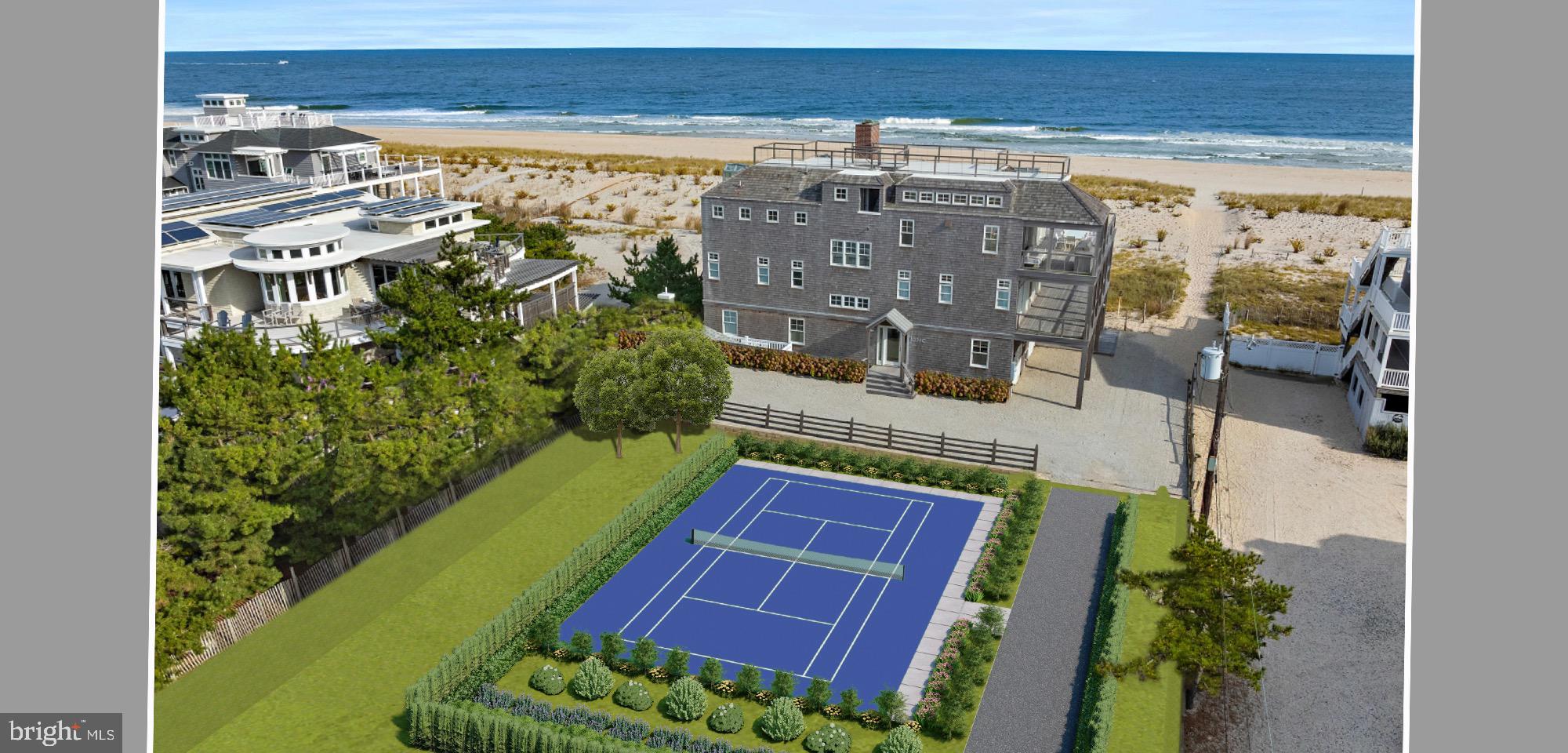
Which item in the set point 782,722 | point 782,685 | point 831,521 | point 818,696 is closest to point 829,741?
point 782,722

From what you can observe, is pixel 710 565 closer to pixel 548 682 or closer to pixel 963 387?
pixel 548 682

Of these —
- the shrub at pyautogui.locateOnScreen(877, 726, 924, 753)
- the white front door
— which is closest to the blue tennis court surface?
the shrub at pyautogui.locateOnScreen(877, 726, 924, 753)

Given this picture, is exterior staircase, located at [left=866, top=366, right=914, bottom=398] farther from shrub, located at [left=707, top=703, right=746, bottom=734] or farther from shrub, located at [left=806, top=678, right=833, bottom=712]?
shrub, located at [left=707, top=703, right=746, bottom=734]

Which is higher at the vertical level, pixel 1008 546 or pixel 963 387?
pixel 963 387

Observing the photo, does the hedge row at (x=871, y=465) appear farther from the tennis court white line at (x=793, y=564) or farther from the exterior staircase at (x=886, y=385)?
the exterior staircase at (x=886, y=385)

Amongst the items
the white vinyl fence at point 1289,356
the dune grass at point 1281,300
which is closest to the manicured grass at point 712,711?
the white vinyl fence at point 1289,356
